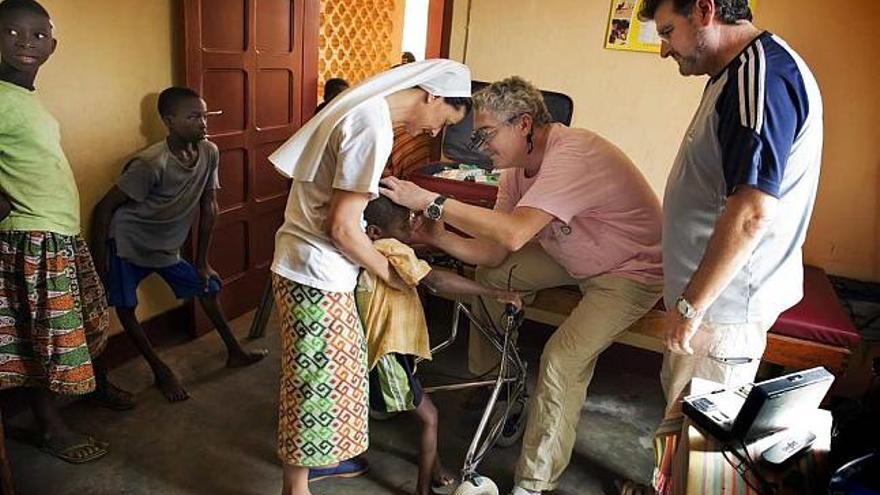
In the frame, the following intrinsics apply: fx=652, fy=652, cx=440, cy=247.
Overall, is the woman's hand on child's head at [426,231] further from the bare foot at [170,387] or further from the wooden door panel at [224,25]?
the wooden door panel at [224,25]

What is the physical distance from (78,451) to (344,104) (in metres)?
1.33

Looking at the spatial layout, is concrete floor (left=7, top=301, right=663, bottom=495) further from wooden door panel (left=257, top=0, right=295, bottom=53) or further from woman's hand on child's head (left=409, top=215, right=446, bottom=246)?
wooden door panel (left=257, top=0, right=295, bottom=53)

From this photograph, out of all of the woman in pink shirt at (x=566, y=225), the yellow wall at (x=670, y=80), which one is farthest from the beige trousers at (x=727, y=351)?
the yellow wall at (x=670, y=80)

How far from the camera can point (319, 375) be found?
152cm

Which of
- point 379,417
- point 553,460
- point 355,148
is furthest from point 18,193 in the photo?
point 553,460

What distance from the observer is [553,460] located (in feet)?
6.09

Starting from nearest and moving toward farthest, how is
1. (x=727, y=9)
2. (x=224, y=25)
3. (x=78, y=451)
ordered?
(x=727, y=9) < (x=78, y=451) < (x=224, y=25)

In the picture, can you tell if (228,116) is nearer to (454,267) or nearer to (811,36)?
(454,267)

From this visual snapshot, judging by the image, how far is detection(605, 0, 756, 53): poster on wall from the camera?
2.74 m

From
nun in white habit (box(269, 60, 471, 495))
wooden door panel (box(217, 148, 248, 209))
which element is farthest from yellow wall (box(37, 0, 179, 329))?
nun in white habit (box(269, 60, 471, 495))

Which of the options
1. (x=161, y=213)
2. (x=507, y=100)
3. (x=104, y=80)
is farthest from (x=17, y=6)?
(x=507, y=100)

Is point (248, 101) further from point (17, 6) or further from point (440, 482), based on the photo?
point (440, 482)

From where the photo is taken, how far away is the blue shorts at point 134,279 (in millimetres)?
2156

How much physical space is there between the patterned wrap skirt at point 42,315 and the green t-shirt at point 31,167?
4 cm
